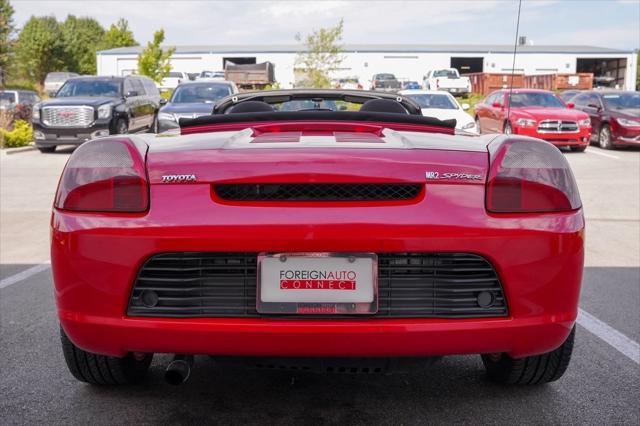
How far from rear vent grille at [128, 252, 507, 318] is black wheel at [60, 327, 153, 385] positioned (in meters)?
0.65

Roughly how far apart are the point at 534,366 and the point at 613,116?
17.0 meters

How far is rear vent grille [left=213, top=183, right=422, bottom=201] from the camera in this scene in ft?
7.93

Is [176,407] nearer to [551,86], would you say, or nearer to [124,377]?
[124,377]

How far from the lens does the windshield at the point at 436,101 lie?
1655 centimetres

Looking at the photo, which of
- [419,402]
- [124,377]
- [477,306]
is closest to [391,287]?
[477,306]

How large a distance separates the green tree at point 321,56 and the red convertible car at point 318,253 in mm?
26894

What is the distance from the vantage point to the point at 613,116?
18359mm

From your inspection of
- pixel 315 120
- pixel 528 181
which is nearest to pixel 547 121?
pixel 315 120

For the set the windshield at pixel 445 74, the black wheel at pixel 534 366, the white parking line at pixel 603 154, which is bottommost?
the white parking line at pixel 603 154

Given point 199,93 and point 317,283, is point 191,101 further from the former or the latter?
point 317,283

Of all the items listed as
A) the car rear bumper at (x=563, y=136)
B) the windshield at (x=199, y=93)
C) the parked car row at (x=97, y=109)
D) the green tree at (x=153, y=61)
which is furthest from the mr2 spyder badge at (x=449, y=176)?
the green tree at (x=153, y=61)

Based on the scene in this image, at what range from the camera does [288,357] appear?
2424 millimetres

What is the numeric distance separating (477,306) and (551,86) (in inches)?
1718

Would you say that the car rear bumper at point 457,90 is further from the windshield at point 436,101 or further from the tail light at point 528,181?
the tail light at point 528,181
